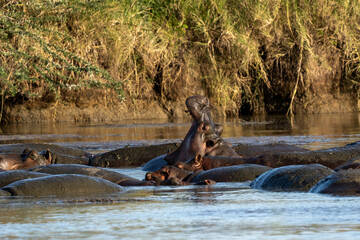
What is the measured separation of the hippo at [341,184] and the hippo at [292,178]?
205 mm

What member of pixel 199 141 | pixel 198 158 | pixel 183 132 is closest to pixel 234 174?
pixel 198 158

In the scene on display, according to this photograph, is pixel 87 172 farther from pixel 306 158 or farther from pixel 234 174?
pixel 306 158

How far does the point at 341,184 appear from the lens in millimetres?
5000

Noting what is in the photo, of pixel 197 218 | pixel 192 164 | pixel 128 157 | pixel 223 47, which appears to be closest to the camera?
pixel 197 218

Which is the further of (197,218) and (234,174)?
(234,174)

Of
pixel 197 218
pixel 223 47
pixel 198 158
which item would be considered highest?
pixel 223 47

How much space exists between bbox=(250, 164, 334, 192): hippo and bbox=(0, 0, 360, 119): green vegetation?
10.9 meters

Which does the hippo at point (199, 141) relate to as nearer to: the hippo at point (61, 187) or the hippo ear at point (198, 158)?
the hippo ear at point (198, 158)

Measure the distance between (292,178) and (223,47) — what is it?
12.5m

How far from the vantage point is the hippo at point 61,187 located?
5184 millimetres

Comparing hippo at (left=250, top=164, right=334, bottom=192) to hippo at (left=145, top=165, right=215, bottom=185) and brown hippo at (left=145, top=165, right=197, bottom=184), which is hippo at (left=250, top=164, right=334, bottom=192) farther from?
brown hippo at (left=145, top=165, right=197, bottom=184)

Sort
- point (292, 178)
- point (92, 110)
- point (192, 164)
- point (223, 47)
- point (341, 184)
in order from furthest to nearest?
point (223, 47)
point (92, 110)
point (192, 164)
point (292, 178)
point (341, 184)

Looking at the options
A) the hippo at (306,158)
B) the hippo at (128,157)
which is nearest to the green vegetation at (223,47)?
the hippo at (128,157)

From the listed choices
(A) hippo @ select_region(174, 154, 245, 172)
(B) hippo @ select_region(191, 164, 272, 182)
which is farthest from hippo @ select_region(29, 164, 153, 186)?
(A) hippo @ select_region(174, 154, 245, 172)
